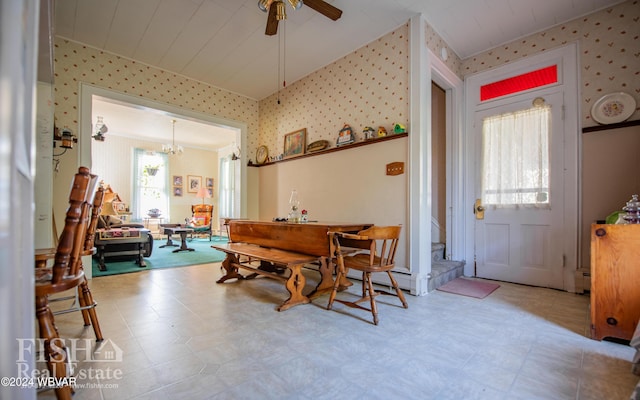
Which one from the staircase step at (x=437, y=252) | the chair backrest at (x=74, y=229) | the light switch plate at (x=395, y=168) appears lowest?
the staircase step at (x=437, y=252)

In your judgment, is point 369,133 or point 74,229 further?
point 369,133

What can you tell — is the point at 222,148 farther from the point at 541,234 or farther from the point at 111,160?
the point at 541,234

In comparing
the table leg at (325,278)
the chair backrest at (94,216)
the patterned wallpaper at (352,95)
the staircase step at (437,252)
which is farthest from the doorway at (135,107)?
the staircase step at (437,252)

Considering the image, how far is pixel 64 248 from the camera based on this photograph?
1201 mm

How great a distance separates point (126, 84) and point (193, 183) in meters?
5.30

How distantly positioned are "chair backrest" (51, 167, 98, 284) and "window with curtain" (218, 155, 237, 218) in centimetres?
740

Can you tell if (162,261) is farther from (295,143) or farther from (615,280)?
(615,280)

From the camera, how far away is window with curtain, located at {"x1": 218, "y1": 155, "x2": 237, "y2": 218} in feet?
28.5

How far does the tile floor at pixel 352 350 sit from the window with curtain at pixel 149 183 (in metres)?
6.07

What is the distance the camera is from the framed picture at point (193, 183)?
29.0ft

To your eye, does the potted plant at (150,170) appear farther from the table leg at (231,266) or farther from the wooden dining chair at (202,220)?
the table leg at (231,266)

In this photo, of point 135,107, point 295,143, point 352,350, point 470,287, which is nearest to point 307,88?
point 295,143

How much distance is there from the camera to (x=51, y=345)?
3.94ft

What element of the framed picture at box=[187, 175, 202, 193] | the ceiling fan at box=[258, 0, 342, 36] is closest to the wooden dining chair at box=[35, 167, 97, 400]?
the ceiling fan at box=[258, 0, 342, 36]
